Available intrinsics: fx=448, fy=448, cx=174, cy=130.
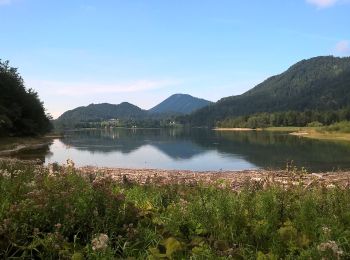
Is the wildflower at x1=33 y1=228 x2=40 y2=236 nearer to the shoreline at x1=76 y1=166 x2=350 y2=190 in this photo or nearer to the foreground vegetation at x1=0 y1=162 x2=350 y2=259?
the foreground vegetation at x1=0 y1=162 x2=350 y2=259

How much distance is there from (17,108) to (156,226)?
77389mm

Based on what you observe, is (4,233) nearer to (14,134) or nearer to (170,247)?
(170,247)

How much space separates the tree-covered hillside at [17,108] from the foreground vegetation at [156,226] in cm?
6684

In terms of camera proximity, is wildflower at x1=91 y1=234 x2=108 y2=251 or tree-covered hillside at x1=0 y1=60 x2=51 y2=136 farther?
tree-covered hillside at x1=0 y1=60 x2=51 y2=136

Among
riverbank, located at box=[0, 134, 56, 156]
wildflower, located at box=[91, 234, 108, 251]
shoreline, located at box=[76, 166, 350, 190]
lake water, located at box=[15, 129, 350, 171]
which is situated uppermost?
wildflower, located at box=[91, 234, 108, 251]

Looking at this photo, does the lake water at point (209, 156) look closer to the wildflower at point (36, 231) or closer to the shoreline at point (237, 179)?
the shoreline at point (237, 179)

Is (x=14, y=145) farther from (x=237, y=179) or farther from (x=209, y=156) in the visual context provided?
(x=237, y=179)

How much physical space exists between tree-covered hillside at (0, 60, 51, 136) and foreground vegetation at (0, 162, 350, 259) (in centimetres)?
6684

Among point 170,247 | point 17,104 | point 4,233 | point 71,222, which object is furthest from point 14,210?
point 17,104

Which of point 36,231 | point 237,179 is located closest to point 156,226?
point 36,231

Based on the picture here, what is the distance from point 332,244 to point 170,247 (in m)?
2.27

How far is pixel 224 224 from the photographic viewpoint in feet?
23.5

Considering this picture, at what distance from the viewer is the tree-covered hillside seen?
7769 cm

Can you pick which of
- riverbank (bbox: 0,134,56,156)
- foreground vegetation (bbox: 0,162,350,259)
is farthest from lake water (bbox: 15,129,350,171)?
foreground vegetation (bbox: 0,162,350,259)
